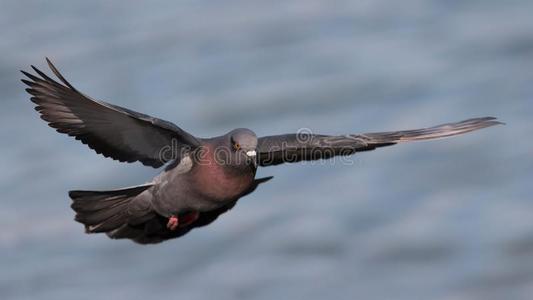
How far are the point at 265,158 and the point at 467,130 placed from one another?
7.00 feet

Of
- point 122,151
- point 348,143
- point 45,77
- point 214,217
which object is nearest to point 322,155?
point 348,143

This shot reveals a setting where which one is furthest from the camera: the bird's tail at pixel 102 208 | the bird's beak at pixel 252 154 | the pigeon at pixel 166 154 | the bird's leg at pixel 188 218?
the bird's leg at pixel 188 218

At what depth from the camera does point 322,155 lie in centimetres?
1155

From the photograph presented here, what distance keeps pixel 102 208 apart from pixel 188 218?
0.90 meters

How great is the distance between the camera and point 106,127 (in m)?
10.8

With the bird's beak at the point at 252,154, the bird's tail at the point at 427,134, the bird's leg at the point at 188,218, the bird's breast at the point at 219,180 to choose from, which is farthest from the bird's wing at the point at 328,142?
the bird's leg at the point at 188,218

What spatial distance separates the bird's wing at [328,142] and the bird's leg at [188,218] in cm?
88

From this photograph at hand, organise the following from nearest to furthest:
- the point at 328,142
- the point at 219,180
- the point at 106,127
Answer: the point at 219,180 → the point at 106,127 → the point at 328,142

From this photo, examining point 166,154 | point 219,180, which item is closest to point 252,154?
point 219,180

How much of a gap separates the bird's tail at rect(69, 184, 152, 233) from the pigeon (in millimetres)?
10

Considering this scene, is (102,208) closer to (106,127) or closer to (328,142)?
(106,127)

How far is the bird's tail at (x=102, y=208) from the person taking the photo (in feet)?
36.6

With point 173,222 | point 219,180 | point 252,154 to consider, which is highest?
point 252,154

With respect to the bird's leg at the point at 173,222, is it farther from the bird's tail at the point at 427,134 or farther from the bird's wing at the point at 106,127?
the bird's tail at the point at 427,134
